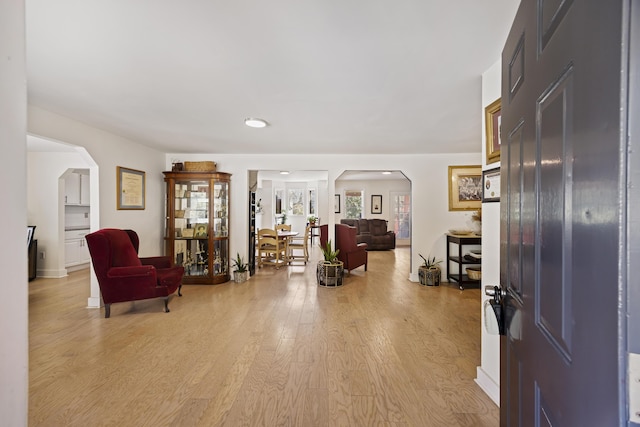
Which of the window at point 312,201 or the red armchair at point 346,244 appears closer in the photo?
the red armchair at point 346,244

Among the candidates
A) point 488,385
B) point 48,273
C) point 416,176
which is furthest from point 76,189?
point 488,385

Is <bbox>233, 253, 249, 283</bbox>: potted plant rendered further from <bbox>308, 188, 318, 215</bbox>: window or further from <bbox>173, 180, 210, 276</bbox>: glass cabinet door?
<bbox>308, 188, 318, 215</bbox>: window

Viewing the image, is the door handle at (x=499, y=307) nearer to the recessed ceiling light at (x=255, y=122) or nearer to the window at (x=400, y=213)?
the recessed ceiling light at (x=255, y=122)

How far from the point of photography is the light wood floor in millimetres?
1772

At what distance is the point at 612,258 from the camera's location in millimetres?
405

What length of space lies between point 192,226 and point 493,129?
4485 millimetres

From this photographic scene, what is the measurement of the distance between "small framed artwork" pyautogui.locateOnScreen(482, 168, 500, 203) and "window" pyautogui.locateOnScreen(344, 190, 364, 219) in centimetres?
819

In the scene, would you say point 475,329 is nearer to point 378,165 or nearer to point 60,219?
point 378,165

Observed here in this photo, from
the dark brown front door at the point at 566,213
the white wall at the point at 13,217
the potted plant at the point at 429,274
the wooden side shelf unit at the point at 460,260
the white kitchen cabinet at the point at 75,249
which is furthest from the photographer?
the white kitchen cabinet at the point at 75,249

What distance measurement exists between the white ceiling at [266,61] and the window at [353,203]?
677 cm

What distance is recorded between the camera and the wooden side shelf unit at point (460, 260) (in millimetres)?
4594

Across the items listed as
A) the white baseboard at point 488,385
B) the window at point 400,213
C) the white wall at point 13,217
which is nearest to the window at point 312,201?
the window at point 400,213

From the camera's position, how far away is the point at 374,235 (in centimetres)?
898

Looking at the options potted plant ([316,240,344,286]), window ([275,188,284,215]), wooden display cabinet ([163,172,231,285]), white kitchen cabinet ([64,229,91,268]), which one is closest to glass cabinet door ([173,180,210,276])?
wooden display cabinet ([163,172,231,285])
